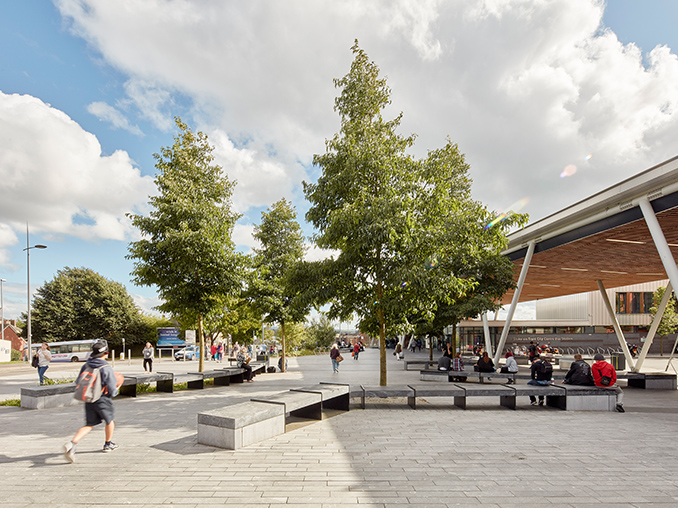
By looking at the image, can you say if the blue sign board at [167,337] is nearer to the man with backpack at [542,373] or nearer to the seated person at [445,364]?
the seated person at [445,364]

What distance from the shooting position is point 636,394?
13.7 metres

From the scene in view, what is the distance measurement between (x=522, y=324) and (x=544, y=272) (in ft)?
67.2

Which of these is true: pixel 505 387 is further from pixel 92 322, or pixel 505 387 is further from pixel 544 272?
pixel 92 322

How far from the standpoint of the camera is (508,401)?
1044 cm

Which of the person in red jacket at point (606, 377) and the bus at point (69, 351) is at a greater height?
the person in red jacket at point (606, 377)

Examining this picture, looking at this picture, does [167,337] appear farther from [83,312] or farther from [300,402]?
[300,402]

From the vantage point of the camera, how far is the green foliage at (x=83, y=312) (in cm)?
4508

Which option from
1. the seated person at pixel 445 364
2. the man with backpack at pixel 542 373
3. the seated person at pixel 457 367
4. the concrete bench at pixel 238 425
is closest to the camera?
the concrete bench at pixel 238 425

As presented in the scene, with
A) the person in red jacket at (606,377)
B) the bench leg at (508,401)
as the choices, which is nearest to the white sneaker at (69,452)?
the bench leg at (508,401)

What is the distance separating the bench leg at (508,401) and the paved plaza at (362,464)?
105 centimetres

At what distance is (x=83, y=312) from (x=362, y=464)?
49.9 m

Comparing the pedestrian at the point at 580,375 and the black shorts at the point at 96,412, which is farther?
the pedestrian at the point at 580,375

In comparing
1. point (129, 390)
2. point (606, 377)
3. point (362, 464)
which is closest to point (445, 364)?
point (606, 377)

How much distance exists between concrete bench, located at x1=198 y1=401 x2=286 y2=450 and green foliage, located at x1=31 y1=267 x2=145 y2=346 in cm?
4557
